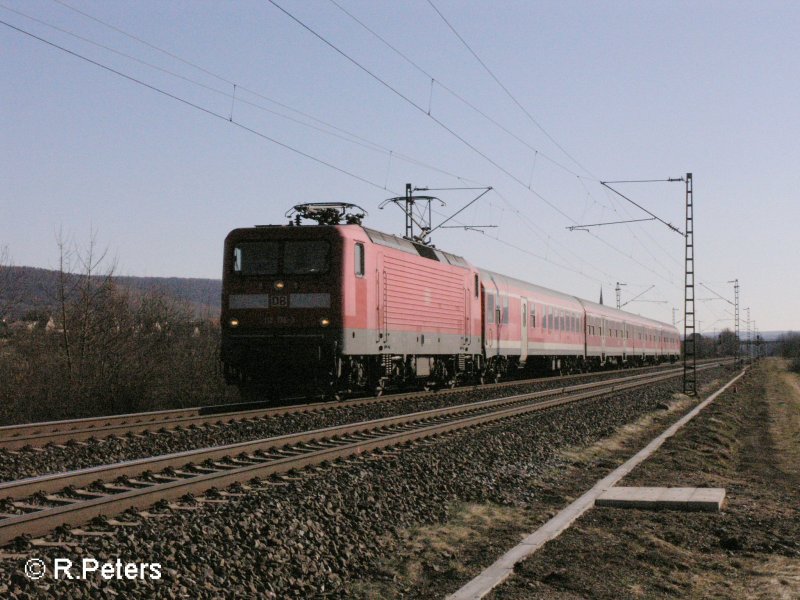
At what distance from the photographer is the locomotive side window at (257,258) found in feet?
59.6

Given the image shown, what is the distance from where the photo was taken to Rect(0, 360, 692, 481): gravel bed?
10.5 metres

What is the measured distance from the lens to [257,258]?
18.2 metres

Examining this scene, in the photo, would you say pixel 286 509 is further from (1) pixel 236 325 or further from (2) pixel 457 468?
(1) pixel 236 325

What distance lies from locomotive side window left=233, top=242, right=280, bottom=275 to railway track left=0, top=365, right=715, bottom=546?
4644 mm

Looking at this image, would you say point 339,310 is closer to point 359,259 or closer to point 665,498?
point 359,259

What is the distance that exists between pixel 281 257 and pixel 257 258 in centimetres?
51

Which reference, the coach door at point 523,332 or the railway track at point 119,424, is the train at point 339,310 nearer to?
the railway track at point 119,424

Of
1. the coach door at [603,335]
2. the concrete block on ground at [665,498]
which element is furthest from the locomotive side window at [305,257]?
the coach door at [603,335]

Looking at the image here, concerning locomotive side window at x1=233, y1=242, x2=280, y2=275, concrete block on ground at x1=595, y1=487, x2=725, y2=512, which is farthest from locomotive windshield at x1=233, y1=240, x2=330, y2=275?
concrete block on ground at x1=595, y1=487, x2=725, y2=512

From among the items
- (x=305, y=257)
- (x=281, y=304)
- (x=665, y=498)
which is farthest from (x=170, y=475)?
(x=305, y=257)

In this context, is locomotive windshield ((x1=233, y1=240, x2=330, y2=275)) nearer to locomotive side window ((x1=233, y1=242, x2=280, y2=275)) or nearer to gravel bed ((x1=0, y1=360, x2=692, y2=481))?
locomotive side window ((x1=233, y1=242, x2=280, y2=275))

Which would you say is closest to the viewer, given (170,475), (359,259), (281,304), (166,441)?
(170,475)

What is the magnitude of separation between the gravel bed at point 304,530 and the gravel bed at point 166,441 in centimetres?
259

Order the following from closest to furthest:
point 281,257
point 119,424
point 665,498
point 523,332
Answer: point 665,498, point 119,424, point 281,257, point 523,332
